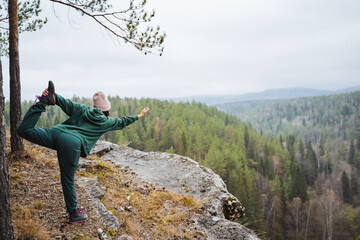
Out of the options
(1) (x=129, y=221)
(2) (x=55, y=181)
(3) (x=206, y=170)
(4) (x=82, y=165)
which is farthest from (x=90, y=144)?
(3) (x=206, y=170)

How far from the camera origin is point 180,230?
18.0ft

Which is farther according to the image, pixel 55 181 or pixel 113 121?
pixel 55 181

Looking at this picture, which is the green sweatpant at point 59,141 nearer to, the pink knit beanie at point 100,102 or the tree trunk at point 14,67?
the pink knit beanie at point 100,102

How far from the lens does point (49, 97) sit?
372 cm

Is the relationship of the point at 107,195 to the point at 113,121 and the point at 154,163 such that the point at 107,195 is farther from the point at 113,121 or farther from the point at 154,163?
the point at 154,163

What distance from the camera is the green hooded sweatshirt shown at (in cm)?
402

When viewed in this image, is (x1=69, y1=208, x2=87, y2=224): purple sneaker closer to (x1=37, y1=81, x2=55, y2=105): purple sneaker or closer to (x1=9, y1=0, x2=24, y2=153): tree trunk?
(x1=37, y1=81, x2=55, y2=105): purple sneaker

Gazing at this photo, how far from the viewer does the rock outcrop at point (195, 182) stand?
18.7ft

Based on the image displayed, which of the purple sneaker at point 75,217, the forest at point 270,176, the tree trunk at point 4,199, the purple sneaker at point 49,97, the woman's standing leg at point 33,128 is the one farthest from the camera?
the forest at point 270,176

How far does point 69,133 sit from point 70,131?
0.05 meters

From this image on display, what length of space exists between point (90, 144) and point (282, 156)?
3256 inches

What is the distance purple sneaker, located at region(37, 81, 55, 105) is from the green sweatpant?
0.26 ft

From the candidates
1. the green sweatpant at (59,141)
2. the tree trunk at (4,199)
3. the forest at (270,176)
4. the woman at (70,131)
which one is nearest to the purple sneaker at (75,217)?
the woman at (70,131)

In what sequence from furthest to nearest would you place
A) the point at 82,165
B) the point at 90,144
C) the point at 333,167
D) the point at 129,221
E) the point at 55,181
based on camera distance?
the point at 333,167, the point at 82,165, the point at 55,181, the point at 129,221, the point at 90,144
